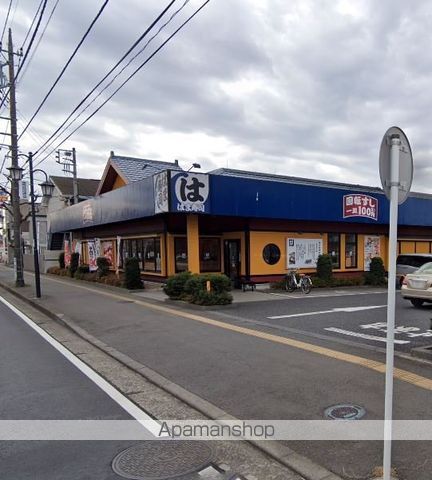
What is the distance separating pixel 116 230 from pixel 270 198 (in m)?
10.2

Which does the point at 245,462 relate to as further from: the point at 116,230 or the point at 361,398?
the point at 116,230

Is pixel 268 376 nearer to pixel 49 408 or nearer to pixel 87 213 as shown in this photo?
pixel 49 408

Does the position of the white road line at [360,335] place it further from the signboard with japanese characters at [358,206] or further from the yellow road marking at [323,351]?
the signboard with japanese characters at [358,206]

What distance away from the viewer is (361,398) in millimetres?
5031

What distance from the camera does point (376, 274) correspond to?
21.0 m

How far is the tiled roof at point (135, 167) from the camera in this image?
22.4m

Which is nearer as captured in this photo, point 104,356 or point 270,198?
point 104,356

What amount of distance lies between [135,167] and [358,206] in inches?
468

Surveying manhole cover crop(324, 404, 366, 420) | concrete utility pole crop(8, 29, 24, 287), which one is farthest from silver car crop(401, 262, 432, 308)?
concrete utility pole crop(8, 29, 24, 287)

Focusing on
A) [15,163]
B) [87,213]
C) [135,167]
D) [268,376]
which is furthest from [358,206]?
[15,163]

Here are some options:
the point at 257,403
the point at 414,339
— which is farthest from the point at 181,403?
the point at 414,339

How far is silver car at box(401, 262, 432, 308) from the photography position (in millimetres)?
12703

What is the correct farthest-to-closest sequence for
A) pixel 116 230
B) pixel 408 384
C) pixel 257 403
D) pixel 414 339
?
pixel 116 230
pixel 414 339
pixel 408 384
pixel 257 403

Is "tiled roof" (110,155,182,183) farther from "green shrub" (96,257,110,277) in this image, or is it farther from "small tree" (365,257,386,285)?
"small tree" (365,257,386,285)
